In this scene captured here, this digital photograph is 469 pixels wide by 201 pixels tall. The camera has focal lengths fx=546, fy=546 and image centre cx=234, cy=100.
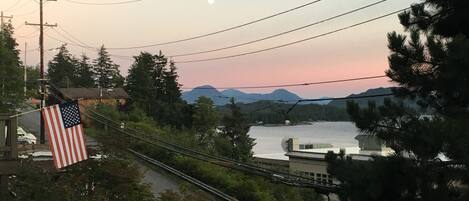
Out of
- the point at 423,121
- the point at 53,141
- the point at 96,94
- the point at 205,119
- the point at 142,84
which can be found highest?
the point at 142,84

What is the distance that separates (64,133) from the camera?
12.6 m

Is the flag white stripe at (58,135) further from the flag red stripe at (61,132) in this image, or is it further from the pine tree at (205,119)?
the pine tree at (205,119)

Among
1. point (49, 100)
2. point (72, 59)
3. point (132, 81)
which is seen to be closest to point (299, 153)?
point (49, 100)

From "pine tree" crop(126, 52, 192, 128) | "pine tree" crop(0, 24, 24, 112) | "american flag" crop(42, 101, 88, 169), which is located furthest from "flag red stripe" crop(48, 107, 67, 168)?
"pine tree" crop(126, 52, 192, 128)

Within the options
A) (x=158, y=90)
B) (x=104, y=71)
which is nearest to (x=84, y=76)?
(x=104, y=71)

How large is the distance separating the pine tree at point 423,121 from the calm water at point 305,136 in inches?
1125

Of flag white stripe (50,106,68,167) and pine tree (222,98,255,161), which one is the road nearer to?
flag white stripe (50,106,68,167)

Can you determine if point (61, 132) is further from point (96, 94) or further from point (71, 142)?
point (96, 94)

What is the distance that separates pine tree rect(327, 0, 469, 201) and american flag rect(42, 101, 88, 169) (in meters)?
6.74

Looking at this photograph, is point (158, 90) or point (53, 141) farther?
point (158, 90)

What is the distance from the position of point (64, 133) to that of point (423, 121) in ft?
28.3

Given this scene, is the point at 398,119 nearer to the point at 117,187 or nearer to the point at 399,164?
the point at 399,164

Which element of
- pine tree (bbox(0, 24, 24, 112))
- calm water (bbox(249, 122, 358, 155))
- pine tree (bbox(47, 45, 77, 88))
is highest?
pine tree (bbox(47, 45, 77, 88))

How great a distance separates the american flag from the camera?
40.9 feet
